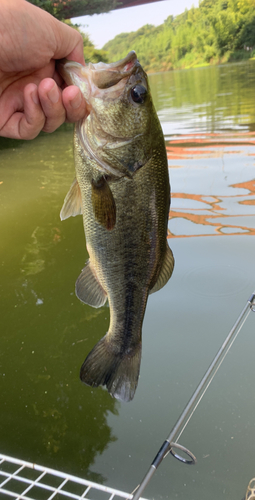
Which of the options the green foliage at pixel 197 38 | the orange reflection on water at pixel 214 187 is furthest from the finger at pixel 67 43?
the green foliage at pixel 197 38

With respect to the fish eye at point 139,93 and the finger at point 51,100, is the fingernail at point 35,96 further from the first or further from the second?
the fish eye at point 139,93

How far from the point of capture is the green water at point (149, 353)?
232cm

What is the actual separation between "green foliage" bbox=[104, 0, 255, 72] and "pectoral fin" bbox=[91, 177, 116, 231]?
56.0 metres

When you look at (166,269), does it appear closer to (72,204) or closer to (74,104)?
(72,204)

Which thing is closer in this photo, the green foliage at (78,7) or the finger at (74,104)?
the finger at (74,104)

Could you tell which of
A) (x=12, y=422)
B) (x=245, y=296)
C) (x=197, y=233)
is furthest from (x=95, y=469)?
(x=197, y=233)

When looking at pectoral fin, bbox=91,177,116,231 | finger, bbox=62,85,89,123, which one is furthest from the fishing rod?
finger, bbox=62,85,89,123

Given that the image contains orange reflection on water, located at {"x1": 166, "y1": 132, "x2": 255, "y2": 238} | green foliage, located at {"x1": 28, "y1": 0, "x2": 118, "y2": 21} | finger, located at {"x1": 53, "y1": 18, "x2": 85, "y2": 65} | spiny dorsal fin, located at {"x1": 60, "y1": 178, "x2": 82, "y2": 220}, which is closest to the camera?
finger, located at {"x1": 53, "y1": 18, "x2": 85, "y2": 65}

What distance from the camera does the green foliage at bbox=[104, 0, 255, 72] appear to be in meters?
Result: 58.2

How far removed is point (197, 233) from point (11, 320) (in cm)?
235

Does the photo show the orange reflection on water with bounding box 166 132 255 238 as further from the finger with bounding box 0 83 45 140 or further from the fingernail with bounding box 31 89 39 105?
the fingernail with bounding box 31 89 39 105

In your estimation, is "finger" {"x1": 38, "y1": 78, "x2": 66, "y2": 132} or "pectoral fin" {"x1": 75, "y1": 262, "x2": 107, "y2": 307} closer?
"finger" {"x1": 38, "y1": 78, "x2": 66, "y2": 132}

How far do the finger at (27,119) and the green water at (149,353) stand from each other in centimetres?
194

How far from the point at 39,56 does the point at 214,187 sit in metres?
→ 4.66
